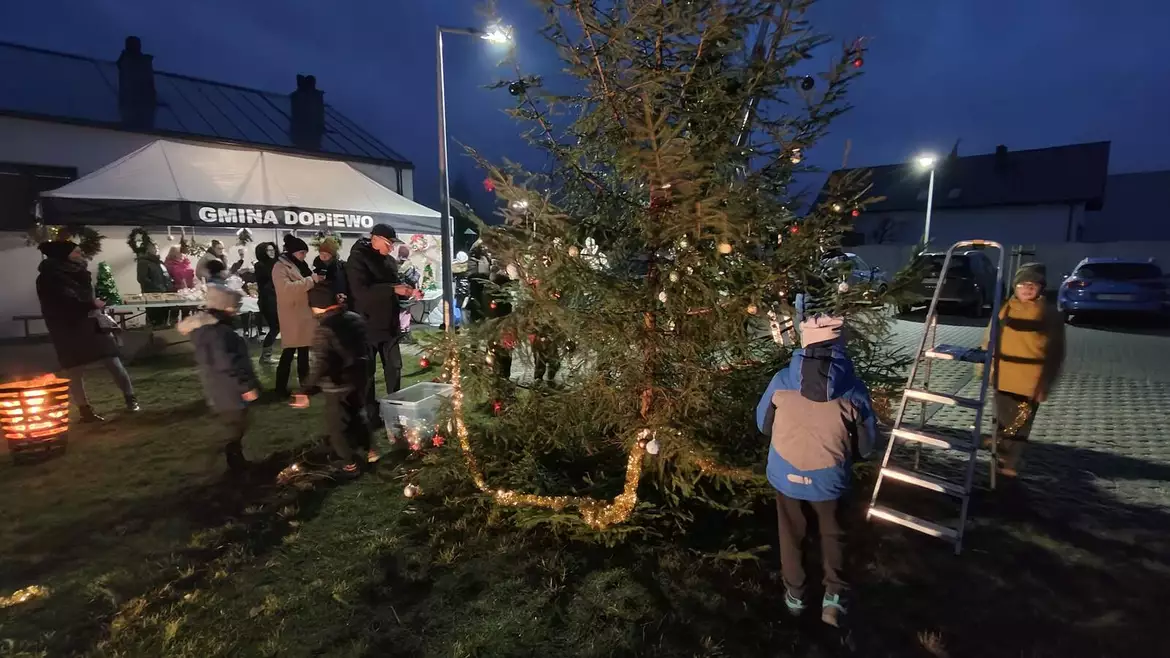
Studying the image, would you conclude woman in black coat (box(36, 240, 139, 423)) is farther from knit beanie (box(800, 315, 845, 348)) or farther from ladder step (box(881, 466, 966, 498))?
ladder step (box(881, 466, 966, 498))

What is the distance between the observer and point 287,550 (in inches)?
149

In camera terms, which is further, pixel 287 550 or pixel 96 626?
pixel 287 550

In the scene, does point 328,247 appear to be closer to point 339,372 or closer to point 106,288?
point 339,372

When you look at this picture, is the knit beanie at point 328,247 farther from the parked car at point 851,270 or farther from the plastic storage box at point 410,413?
the parked car at point 851,270

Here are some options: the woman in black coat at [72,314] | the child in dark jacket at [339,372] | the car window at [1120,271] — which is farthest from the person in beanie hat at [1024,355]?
the car window at [1120,271]

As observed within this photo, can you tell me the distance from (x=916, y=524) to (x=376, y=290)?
4946mm

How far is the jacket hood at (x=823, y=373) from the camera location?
9.37 feet

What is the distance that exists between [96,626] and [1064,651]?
192 inches

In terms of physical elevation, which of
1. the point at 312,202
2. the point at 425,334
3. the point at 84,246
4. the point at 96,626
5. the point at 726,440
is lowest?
the point at 96,626

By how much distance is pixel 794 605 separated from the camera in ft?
10.3

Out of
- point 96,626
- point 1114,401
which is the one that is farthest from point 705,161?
point 1114,401

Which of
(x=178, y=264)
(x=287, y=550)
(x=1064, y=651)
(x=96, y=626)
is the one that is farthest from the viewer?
(x=178, y=264)

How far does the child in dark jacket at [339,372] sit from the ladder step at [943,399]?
419cm

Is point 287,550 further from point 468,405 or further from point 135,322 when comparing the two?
point 135,322
